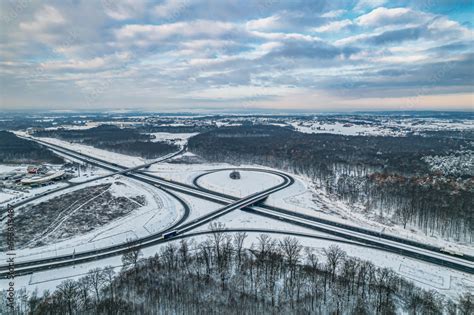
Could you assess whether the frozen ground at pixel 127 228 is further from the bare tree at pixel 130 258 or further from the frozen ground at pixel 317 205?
the frozen ground at pixel 317 205

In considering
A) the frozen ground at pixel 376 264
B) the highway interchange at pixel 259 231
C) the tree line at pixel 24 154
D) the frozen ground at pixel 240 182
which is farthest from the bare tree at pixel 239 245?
the tree line at pixel 24 154

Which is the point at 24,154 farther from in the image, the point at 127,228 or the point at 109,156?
the point at 127,228

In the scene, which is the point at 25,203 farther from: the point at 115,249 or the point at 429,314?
the point at 429,314

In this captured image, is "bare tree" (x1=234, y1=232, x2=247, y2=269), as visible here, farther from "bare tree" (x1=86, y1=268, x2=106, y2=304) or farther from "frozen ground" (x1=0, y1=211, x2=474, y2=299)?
"bare tree" (x1=86, y1=268, x2=106, y2=304)

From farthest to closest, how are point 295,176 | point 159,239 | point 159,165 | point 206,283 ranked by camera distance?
point 159,165
point 295,176
point 159,239
point 206,283

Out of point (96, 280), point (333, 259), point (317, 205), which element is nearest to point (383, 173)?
point (317, 205)

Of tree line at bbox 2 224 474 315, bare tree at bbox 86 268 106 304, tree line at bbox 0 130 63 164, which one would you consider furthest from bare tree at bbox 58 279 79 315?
tree line at bbox 0 130 63 164

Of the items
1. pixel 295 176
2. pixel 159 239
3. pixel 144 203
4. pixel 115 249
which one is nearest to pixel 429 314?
pixel 159 239

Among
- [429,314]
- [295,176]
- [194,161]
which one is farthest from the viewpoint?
[194,161]
